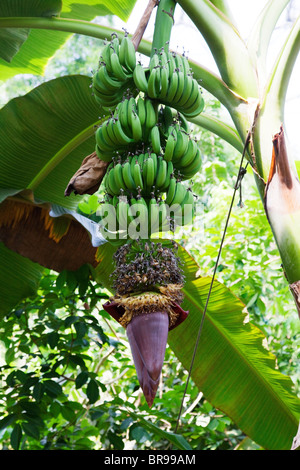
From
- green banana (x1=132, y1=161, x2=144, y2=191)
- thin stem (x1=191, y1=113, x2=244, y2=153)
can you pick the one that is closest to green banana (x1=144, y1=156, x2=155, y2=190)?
green banana (x1=132, y1=161, x2=144, y2=191)

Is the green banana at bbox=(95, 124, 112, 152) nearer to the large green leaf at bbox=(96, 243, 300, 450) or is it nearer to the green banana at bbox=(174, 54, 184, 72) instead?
the green banana at bbox=(174, 54, 184, 72)

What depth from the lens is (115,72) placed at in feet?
3.65

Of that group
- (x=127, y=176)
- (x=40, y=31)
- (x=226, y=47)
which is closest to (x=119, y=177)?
(x=127, y=176)

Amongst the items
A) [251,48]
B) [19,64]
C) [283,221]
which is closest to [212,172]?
[19,64]

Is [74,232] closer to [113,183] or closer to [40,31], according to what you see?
[113,183]

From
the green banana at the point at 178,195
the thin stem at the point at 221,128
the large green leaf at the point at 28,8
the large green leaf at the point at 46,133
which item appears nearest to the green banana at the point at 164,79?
the green banana at the point at 178,195

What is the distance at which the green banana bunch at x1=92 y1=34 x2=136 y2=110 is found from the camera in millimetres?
1109

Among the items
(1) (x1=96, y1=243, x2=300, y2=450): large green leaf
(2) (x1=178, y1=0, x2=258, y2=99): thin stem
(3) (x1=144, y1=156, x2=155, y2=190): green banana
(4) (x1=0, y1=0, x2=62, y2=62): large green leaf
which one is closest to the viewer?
(3) (x1=144, y1=156, x2=155, y2=190): green banana

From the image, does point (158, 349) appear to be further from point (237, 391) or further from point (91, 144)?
point (91, 144)

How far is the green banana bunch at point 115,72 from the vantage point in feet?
3.64

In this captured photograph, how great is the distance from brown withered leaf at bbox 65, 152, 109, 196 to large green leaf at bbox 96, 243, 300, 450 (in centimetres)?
69

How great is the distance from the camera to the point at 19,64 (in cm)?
233
